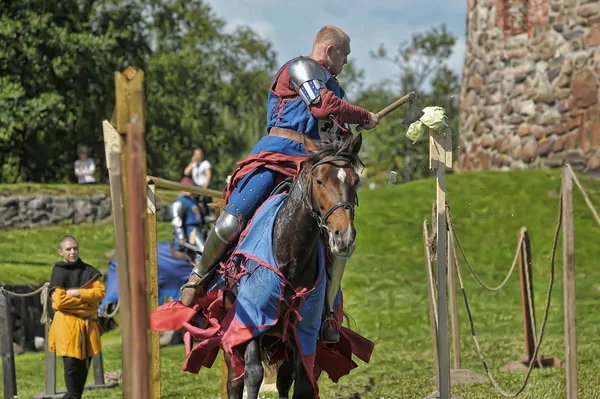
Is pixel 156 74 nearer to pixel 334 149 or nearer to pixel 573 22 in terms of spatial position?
pixel 573 22

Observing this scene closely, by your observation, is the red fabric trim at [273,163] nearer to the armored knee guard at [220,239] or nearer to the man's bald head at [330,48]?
the armored knee guard at [220,239]

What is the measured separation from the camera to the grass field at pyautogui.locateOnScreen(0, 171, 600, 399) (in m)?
12.4

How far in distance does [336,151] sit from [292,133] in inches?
39.1

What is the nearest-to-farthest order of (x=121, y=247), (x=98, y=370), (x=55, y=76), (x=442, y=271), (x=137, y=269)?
(x=137, y=269), (x=121, y=247), (x=442, y=271), (x=98, y=370), (x=55, y=76)

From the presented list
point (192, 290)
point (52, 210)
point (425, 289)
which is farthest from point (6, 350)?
point (52, 210)

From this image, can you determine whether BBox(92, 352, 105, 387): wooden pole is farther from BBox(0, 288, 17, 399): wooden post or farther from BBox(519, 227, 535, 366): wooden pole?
BBox(519, 227, 535, 366): wooden pole

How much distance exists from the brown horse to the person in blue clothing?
10.1 m

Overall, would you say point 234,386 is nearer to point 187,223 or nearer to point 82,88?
point 187,223

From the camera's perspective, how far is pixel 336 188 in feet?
23.0

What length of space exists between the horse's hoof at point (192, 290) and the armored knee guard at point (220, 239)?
3.4 inches

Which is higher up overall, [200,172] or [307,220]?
[200,172]

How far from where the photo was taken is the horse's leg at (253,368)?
745cm

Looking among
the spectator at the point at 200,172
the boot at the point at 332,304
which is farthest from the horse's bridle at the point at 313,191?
the spectator at the point at 200,172

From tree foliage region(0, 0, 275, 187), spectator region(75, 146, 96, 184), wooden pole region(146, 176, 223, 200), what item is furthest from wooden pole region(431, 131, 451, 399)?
Answer: tree foliage region(0, 0, 275, 187)
